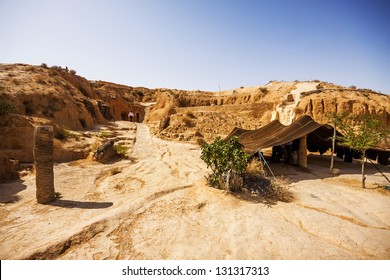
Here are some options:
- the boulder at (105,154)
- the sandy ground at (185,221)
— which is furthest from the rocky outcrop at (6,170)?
the boulder at (105,154)

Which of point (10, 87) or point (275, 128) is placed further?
point (10, 87)

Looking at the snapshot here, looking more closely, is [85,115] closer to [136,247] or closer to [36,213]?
[36,213]

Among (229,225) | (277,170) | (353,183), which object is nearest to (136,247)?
(229,225)

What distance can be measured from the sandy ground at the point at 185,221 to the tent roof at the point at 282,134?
2.24 m

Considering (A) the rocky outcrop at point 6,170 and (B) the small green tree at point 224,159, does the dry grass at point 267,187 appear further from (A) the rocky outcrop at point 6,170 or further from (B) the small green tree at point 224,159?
(A) the rocky outcrop at point 6,170

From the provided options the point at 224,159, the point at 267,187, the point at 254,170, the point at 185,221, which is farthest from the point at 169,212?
the point at 254,170

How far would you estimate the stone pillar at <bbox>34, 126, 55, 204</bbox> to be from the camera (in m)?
6.40

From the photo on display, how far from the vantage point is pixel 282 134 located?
10.5 metres

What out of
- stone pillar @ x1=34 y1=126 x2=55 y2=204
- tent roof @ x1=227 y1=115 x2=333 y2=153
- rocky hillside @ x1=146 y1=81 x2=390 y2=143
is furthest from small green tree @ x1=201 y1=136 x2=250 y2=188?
rocky hillside @ x1=146 y1=81 x2=390 y2=143

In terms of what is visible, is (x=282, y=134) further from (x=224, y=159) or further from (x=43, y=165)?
(x=43, y=165)

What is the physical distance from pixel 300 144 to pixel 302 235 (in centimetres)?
718

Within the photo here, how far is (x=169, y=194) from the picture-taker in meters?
6.74

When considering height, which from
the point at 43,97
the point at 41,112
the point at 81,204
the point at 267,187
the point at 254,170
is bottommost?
the point at 81,204

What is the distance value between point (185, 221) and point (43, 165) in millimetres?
4794
